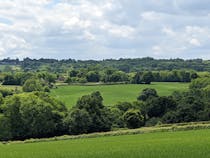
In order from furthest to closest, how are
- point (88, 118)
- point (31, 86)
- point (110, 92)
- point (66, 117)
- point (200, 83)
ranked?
point (31, 86) → point (110, 92) → point (200, 83) → point (66, 117) → point (88, 118)

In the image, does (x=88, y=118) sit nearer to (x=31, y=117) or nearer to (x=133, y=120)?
(x=31, y=117)

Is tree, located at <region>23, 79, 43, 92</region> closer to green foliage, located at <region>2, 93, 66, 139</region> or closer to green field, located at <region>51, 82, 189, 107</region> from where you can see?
green field, located at <region>51, 82, 189, 107</region>

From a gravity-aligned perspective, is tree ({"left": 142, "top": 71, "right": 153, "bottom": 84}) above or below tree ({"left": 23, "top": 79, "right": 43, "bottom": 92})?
above

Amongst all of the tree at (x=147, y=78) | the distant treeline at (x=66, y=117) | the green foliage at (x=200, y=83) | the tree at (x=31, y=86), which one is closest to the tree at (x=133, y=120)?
the distant treeline at (x=66, y=117)

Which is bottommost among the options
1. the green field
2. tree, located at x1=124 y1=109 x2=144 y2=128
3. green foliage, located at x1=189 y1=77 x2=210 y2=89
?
tree, located at x1=124 y1=109 x2=144 y2=128

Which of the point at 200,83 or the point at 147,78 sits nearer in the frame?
the point at 200,83

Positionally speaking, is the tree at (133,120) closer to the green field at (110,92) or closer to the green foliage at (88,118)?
the green foliage at (88,118)

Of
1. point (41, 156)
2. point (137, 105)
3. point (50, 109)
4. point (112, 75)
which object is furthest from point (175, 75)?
point (41, 156)

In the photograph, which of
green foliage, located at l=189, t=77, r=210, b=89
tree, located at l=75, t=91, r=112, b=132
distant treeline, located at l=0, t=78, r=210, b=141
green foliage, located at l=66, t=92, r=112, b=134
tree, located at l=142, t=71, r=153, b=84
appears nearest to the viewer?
green foliage, located at l=66, t=92, r=112, b=134

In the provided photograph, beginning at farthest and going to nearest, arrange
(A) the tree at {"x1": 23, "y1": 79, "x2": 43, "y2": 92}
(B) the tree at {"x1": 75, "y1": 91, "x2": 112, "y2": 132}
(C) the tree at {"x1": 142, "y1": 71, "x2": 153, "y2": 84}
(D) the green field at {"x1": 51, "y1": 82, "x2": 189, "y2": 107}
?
(C) the tree at {"x1": 142, "y1": 71, "x2": 153, "y2": 84} → (A) the tree at {"x1": 23, "y1": 79, "x2": 43, "y2": 92} → (D) the green field at {"x1": 51, "y1": 82, "x2": 189, "y2": 107} → (B) the tree at {"x1": 75, "y1": 91, "x2": 112, "y2": 132}

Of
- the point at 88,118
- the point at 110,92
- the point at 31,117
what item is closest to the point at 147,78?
the point at 110,92

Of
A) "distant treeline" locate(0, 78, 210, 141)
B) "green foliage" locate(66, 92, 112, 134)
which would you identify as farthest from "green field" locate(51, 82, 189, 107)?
"green foliage" locate(66, 92, 112, 134)

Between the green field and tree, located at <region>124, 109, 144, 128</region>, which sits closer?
tree, located at <region>124, 109, 144, 128</region>

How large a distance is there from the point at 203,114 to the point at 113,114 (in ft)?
62.1
